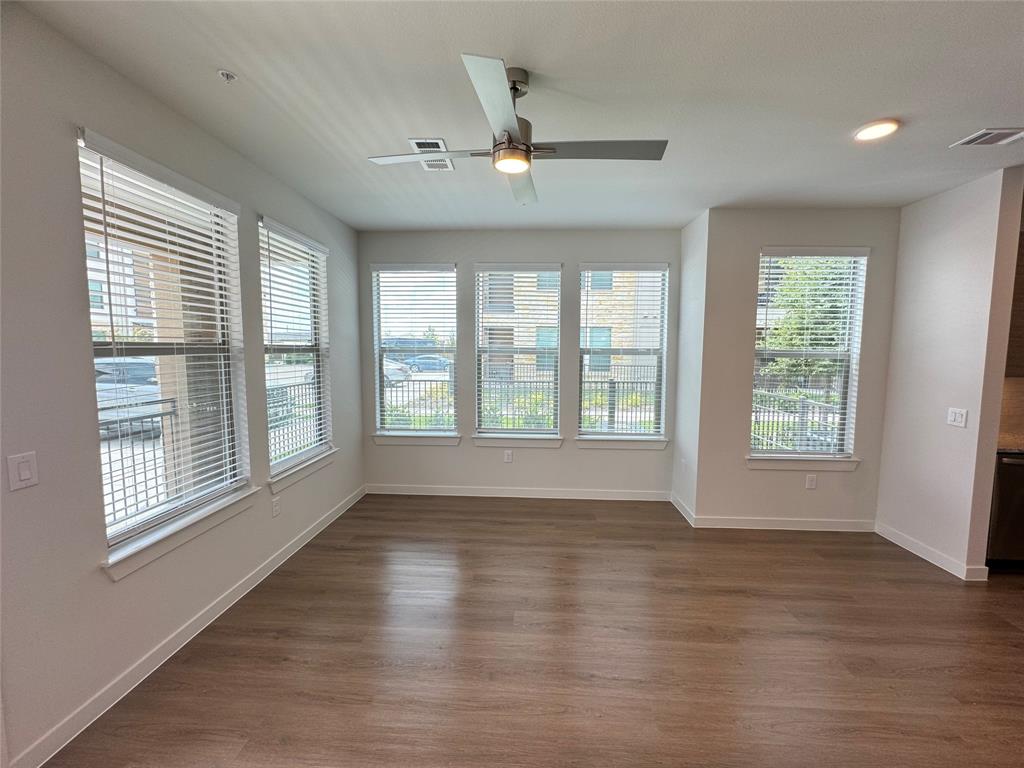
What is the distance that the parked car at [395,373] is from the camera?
4.32m

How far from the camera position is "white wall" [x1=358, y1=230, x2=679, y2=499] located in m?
4.06

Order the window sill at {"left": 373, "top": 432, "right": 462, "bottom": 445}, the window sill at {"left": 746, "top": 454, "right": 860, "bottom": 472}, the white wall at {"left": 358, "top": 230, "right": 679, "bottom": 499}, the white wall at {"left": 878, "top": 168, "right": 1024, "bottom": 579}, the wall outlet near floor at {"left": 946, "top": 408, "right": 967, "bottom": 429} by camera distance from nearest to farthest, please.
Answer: the white wall at {"left": 878, "top": 168, "right": 1024, "bottom": 579}
the wall outlet near floor at {"left": 946, "top": 408, "right": 967, "bottom": 429}
the window sill at {"left": 746, "top": 454, "right": 860, "bottom": 472}
the white wall at {"left": 358, "top": 230, "right": 679, "bottom": 499}
the window sill at {"left": 373, "top": 432, "right": 462, "bottom": 445}

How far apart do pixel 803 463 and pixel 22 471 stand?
464cm

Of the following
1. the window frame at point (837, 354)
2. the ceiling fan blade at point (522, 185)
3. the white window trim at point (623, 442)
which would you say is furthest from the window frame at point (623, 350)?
the ceiling fan blade at point (522, 185)

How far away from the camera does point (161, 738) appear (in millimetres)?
1653

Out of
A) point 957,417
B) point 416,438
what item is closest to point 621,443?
point 416,438

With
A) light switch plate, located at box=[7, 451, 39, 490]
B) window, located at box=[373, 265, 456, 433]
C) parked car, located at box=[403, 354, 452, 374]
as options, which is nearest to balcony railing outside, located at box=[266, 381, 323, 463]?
window, located at box=[373, 265, 456, 433]

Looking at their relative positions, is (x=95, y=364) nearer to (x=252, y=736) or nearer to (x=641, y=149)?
(x=252, y=736)

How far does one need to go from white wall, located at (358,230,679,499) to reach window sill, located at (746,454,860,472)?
0.81 m

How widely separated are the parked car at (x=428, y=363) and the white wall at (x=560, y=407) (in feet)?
0.53

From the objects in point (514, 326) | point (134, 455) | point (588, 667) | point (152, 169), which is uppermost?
point (152, 169)

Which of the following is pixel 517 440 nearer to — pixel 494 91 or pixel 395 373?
pixel 395 373

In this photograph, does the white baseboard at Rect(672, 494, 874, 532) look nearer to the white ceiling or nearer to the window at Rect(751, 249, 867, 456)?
the window at Rect(751, 249, 867, 456)

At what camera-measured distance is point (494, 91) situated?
140 centimetres
